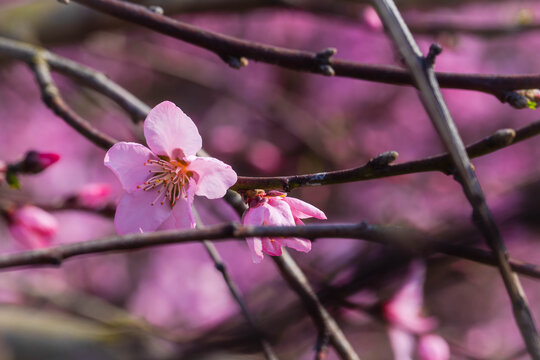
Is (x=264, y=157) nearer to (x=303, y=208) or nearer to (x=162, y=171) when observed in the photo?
(x=162, y=171)

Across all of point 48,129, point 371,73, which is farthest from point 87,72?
point 48,129

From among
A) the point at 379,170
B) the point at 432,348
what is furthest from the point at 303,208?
the point at 432,348

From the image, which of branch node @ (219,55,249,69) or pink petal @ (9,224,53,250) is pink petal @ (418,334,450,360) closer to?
branch node @ (219,55,249,69)

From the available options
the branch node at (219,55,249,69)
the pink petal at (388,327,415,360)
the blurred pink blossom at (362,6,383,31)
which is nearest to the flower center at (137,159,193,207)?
the branch node at (219,55,249,69)

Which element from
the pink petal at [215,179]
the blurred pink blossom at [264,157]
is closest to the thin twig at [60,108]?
the pink petal at [215,179]

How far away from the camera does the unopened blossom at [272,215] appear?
2.80 ft

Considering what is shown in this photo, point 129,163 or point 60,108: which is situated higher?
point 60,108

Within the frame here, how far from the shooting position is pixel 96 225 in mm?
3928

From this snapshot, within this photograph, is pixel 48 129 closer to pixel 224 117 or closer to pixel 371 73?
pixel 224 117

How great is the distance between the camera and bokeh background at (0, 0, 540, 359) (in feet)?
6.55

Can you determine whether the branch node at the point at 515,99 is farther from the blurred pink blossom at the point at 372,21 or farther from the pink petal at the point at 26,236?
the pink petal at the point at 26,236

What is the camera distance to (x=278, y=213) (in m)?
0.86

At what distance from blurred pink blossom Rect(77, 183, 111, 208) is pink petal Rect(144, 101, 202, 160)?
1.84 feet

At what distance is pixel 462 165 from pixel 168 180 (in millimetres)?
541
